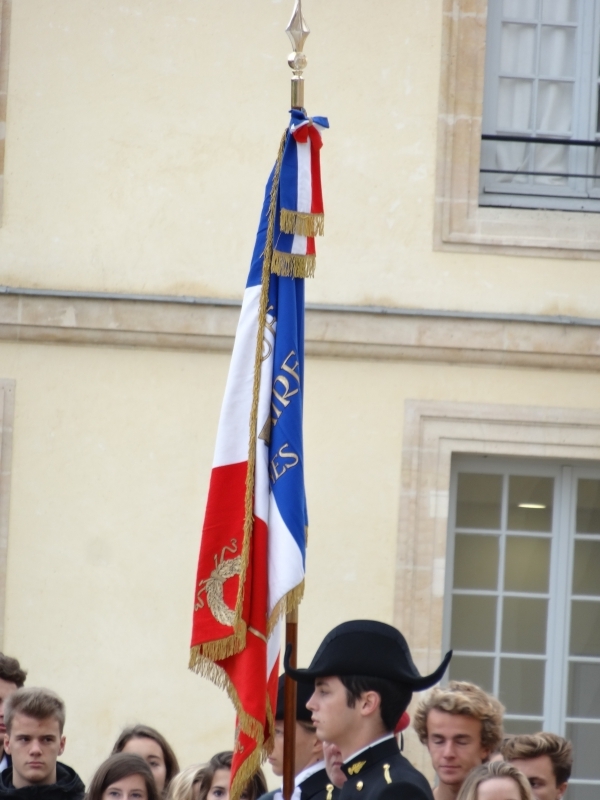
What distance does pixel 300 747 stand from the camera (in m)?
3.83

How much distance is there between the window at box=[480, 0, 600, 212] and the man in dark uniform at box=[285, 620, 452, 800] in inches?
177

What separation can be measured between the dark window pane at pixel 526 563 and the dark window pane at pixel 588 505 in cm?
23

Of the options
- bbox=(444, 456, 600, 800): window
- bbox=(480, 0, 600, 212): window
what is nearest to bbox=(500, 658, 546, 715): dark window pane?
bbox=(444, 456, 600, 800): window

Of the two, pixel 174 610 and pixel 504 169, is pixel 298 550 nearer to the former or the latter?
pixel 174 610

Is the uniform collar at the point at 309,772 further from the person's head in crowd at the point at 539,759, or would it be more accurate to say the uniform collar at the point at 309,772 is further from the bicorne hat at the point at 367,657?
the person's head in crowd at the point at 539,759

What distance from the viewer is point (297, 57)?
388 centimetres

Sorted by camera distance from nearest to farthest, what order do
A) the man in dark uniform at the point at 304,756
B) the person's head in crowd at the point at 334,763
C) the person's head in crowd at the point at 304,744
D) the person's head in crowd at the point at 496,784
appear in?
the person's head in crowd at the point at 334,763, the person's head in crowd at the point at 496,784, the man in dark uniform at the point at 304,756, the person's head in crowd at the point at 304,744

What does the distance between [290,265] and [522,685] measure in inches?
148

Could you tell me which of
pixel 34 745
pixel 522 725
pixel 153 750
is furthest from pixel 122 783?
pixel 522 725

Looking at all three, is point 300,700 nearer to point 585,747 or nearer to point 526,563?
point 526,563

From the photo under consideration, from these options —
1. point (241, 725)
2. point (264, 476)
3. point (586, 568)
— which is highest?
point (264, 476)

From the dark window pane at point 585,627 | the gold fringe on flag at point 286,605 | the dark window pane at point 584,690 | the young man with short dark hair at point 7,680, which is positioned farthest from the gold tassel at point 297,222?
the dark window pane at point 584,690

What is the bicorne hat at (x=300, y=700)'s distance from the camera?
3854 mm

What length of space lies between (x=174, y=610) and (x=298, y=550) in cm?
304
